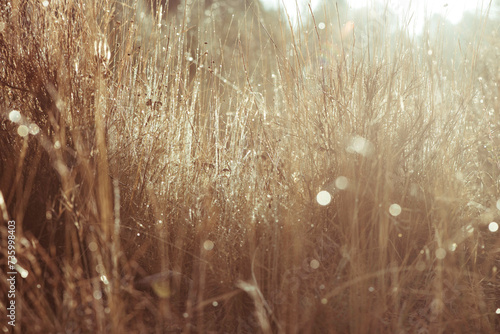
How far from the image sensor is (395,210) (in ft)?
5.45

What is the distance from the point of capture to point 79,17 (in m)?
1.76

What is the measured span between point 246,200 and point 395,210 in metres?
0.57

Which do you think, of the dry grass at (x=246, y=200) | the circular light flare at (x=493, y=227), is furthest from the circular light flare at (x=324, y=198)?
the circular light flare at (x=493, y=227)

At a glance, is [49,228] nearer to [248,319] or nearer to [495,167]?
[248,319]

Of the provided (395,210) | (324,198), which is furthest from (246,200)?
(395,210)

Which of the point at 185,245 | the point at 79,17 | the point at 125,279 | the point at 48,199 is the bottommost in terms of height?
the point at 125,279

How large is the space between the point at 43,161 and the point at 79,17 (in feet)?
1.98

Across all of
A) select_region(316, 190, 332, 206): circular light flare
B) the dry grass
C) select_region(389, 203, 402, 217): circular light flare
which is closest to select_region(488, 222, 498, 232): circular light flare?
the dry grass

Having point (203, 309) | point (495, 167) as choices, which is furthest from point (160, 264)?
point (495, 167)

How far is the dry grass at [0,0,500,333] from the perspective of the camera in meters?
1.38

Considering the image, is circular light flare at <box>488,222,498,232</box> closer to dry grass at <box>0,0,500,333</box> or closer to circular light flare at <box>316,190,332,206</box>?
dry grass at <box>0,0,500,333</box>

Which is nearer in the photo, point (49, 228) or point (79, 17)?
point (49, 228)

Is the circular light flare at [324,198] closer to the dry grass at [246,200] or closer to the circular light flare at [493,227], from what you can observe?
the dry grass at [246,200]

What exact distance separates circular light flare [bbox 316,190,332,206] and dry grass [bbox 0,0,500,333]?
2 centimetres
